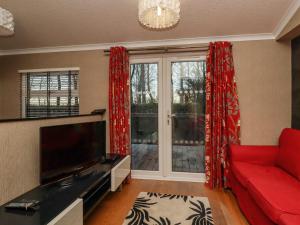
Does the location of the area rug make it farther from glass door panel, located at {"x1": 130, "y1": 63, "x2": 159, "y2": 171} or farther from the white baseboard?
glass door panel, located at {"x1": 130, "y1": 63, "x2": 159, "y2": 171}

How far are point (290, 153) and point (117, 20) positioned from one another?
2.64 m

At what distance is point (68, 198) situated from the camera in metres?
1.63

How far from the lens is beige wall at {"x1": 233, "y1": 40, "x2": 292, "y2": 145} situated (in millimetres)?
2838

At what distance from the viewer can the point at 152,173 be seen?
3281 millimetres

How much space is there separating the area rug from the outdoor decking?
2.27 feet

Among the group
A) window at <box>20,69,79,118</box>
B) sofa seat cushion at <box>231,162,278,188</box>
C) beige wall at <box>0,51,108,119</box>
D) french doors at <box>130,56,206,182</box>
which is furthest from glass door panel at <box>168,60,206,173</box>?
window at <box>20,69,79,118</box>

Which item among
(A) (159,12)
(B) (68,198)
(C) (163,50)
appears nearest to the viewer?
(A) (159,12)

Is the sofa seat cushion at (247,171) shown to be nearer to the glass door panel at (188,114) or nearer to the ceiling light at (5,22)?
the glass door panel at (188,114)

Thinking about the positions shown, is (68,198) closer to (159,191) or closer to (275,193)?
(159,191)

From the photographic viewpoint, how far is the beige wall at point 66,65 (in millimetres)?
3312

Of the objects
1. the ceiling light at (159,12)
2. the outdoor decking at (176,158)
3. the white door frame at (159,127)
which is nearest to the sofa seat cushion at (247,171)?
the outdoor decking at (176,158)

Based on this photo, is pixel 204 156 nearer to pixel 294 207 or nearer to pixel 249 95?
pixel 249 95

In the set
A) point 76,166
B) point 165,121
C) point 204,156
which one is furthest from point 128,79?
point 204,156

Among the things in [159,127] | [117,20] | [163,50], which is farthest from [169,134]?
[117,20]
